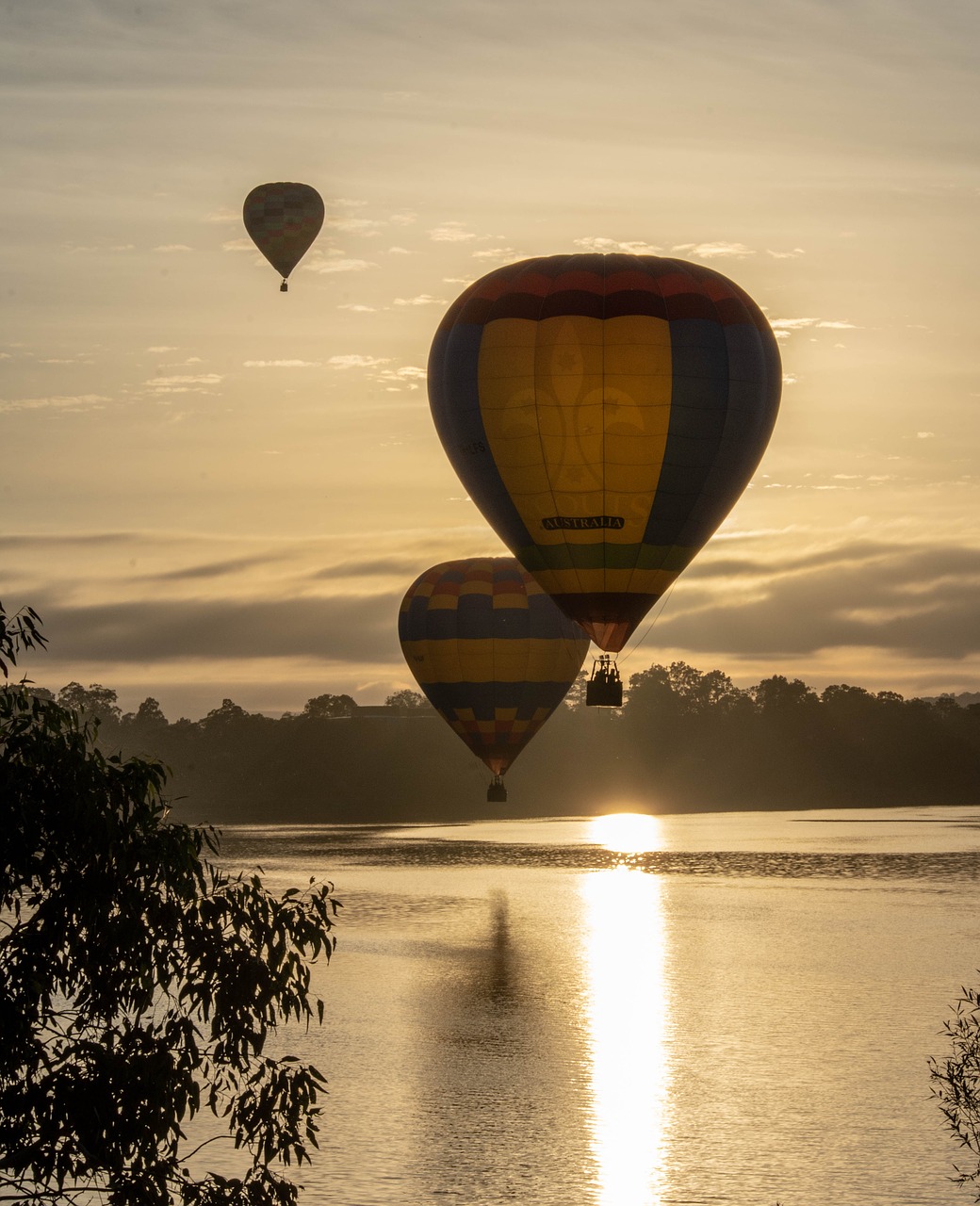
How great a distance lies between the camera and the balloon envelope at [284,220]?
5994cm

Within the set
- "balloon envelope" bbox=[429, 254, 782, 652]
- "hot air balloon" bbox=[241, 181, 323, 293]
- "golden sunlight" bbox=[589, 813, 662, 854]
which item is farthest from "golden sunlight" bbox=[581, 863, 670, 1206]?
"golden sunlight" bbox=[589, 813, 662, 854]

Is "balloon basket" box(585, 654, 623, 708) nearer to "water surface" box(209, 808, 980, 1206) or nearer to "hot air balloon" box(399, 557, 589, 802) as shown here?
"water surface" box(209, 808, 980, 1206)

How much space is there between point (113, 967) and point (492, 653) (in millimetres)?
49597

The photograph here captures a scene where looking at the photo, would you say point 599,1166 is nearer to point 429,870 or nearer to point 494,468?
point 494,468

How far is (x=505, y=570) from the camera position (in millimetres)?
63594

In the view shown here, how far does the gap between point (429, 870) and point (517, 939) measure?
36.0 m

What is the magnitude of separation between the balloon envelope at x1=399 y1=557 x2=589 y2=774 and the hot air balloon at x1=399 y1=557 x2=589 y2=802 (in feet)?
0.12

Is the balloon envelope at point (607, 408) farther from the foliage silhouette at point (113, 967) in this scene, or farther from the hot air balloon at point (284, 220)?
the foliage silhouette at point (113, 967)

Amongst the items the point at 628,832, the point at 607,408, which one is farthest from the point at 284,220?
the point at 628,832

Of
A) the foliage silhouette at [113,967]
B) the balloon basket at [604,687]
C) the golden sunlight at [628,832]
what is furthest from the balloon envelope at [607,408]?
the golden sunlight at [628,832]

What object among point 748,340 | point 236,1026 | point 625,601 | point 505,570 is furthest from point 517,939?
point 236,1026

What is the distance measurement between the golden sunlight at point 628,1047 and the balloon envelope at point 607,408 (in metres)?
10.7

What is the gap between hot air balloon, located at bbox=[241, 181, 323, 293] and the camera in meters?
59.9

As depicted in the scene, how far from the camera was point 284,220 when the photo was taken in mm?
60500
